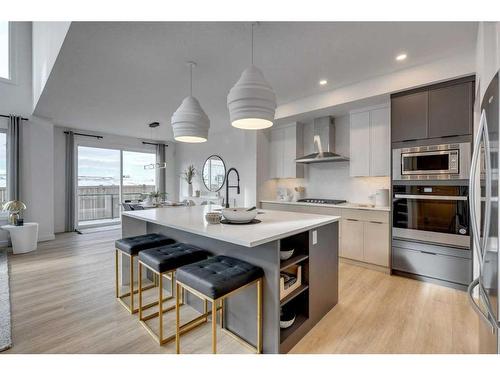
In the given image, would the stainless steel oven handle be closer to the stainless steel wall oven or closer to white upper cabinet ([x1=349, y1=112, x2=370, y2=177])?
the stainless steel wall oven

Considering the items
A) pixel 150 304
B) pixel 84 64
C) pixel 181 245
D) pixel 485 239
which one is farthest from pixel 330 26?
pixel 150 304

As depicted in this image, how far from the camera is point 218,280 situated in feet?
5.08

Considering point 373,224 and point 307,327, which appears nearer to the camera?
point 307,327

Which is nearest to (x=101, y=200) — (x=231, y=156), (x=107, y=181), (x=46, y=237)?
(x=107, y=181)

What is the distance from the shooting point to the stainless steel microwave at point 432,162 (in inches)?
105

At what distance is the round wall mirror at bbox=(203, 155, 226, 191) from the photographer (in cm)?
630

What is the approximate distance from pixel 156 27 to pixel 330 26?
1.49 meters

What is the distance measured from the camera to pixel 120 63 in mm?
2658

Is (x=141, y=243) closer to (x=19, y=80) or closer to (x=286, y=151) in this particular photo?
(x=286, y=151)

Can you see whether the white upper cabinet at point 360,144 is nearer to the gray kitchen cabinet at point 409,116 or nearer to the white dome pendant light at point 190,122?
the gray kitchen cabinet at point 409,116

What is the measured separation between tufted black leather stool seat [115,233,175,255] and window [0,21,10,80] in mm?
4713

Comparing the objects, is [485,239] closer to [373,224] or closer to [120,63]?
[373,224]

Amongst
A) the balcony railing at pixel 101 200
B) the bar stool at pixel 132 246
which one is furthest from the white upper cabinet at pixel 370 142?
the balcony railing at pixel 101 200
